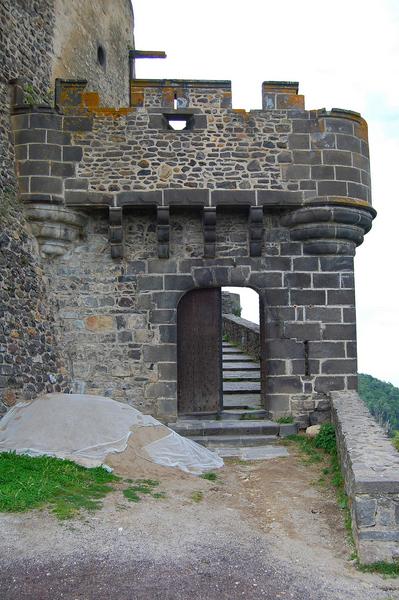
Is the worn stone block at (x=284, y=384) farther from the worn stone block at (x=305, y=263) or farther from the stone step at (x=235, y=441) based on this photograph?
the worn stone block at (x=305, y=263)

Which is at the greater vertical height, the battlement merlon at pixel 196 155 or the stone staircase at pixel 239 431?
the battlement merlon at pixel 196 155

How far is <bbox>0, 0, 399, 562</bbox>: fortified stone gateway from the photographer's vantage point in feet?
30.5

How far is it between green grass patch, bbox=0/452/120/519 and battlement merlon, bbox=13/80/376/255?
414 centimetres

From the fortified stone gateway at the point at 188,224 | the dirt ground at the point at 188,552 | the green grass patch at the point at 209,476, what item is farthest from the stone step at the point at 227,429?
the dirt ground at the point at 188,552

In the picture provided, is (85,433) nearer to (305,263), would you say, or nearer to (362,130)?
(305,263)

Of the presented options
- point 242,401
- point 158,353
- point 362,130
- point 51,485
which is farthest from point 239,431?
point 362,130

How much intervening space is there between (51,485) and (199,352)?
4.67 meters

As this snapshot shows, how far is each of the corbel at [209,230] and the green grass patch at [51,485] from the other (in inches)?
164

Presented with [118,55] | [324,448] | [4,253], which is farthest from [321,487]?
[118,55]

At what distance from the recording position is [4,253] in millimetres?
8438

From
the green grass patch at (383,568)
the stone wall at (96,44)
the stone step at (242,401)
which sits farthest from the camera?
the stone step at (242,401)

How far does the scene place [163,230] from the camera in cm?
950

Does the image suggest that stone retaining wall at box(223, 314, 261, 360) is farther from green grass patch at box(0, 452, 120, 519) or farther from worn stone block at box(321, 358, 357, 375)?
green grass patch at box(0, 452, 120, 519)

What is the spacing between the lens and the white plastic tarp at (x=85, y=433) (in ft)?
23.2
